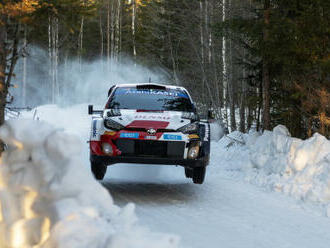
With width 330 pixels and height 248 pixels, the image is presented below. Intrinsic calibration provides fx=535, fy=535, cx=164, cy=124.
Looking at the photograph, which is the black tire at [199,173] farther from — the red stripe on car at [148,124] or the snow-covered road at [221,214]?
the red stripe on car at [148,124]

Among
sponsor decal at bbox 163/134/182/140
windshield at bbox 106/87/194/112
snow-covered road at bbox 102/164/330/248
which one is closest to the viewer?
snow-covered road at bbox 102/164/330/248

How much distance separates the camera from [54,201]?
13.6ft

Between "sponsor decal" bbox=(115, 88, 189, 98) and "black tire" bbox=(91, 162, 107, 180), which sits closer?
"black tire" bbox=(91, 162, 107, 180)

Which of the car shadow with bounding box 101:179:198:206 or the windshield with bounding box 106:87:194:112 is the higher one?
the windshield with bounding box 106:87:194:112

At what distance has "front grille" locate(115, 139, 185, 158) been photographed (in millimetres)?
7965

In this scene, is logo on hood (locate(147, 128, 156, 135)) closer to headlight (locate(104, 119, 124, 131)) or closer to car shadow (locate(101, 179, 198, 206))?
headlight (locate(104, 119, 124, 131))

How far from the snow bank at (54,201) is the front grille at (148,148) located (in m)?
3.31

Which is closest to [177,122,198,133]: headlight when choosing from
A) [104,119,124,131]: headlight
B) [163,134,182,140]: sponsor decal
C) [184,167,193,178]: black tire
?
[163,134,182,140]: sponsor decal

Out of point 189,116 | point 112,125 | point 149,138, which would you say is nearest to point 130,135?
point 149,138

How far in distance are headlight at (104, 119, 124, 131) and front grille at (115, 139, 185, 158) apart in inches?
9.0

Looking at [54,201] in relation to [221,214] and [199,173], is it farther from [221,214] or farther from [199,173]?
[199,173]

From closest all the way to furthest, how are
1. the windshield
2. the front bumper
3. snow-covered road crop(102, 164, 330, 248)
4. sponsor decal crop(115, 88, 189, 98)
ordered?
1. snow-covered road crop(102, 164, 330, 248)
2. the front bumper
3. the windshield
4. sponsor decal crop(115, 88, 189, 98)

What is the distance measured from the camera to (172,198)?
27.9ft

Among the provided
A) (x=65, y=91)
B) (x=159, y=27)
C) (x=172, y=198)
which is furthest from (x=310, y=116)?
(x=65, y=91)
